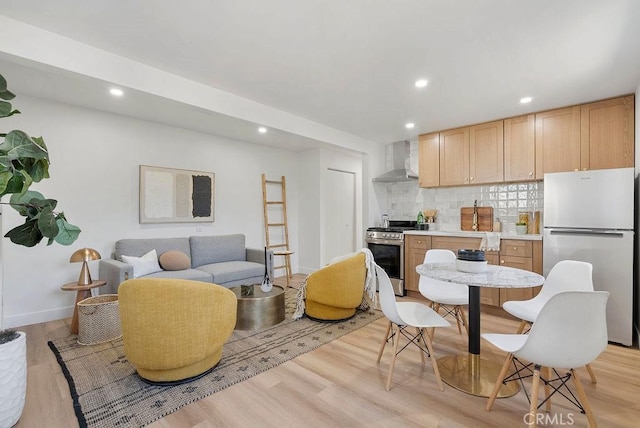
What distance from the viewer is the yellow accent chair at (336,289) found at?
3.19 metres

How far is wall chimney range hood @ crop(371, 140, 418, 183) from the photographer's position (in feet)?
15.6

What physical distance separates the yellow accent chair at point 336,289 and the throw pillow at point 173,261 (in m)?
1.64

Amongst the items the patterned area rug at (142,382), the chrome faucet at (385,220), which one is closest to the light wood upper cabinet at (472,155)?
the chrome faucet at (385,220)

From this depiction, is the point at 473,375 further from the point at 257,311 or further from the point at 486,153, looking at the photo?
the point at 486,153

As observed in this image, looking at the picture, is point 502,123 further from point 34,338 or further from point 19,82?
point 34,338

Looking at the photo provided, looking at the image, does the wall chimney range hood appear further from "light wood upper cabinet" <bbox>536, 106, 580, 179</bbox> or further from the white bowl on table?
the white bowl on table

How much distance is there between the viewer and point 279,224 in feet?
18.4

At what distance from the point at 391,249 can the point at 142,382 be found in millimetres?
3485

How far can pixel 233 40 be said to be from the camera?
88.0 inches

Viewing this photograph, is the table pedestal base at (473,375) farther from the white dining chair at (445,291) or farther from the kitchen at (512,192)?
the kitchen at (512,192)

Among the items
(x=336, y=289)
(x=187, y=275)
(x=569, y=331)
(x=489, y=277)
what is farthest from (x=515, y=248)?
(x=187, y=275)

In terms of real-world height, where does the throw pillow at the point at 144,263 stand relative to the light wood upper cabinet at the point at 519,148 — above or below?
below

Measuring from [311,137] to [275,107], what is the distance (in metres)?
0.73

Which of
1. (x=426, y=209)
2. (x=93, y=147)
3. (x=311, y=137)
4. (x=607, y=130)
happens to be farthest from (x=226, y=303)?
(x=607, y=130)
